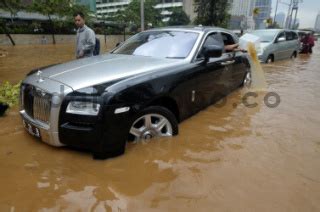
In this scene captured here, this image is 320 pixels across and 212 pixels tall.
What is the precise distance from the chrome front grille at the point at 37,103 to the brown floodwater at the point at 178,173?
44 cm

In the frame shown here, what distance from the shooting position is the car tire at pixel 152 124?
3.25m

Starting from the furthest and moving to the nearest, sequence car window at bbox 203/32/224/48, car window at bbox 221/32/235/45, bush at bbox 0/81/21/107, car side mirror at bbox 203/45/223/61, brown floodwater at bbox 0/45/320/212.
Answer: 1. car window at bbox 221/32/235/45
2. bush at bbox 0/81/21/107
3. car window at bbox 203/32/224/48
4. car side mirror at bbox 203/45/223/61
5. brown floodwater at bbox 0/45/320/212

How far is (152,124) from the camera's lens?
3455mm

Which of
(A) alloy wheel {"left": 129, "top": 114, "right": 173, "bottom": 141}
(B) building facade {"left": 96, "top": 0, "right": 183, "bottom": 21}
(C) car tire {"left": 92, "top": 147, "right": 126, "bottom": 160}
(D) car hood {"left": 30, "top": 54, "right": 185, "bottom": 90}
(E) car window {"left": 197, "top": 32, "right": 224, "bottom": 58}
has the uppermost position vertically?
(B) building facade {"left": 96, "top": 0, "right": 183, "bottom": 21}

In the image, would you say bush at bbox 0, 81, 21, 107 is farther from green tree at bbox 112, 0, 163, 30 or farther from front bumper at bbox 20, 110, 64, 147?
green tree at bbox 112, 0, 163, 30

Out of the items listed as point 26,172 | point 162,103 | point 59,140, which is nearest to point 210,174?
point 162,103

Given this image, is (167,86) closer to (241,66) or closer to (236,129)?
(236,129)

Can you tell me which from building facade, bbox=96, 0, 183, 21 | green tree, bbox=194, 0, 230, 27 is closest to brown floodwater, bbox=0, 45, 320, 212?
green tree, bbox=194, 0, 230, 27

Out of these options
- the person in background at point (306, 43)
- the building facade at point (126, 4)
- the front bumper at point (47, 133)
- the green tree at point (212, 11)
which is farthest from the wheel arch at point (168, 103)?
the building facade at point (126, 4)

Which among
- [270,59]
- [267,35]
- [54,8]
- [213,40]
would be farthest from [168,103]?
[54,8]

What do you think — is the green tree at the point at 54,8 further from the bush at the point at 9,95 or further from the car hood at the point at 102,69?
the car hood at the point at 102,69

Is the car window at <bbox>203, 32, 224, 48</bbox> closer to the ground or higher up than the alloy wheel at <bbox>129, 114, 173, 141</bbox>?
higher up

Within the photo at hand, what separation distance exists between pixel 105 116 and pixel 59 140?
63 centimetres

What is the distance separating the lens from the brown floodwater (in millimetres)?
2518
